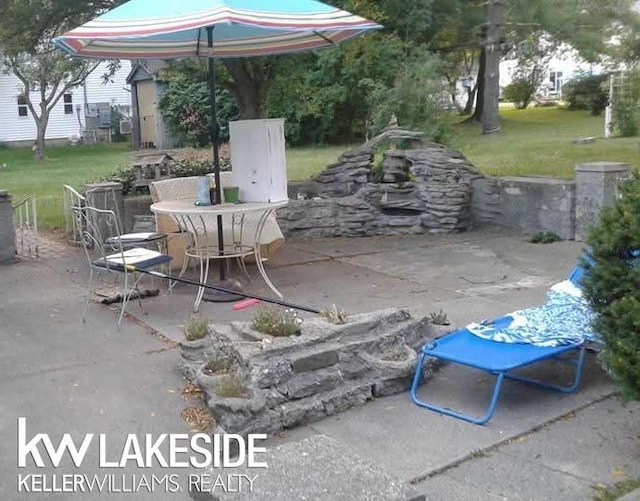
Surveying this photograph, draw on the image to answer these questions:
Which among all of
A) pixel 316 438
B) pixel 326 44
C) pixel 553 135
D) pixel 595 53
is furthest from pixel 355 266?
pixel 595 53

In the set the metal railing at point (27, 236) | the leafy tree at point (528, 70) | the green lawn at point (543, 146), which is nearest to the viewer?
the metal railing at point (27, 236)

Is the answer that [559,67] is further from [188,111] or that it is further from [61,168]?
[61,168]

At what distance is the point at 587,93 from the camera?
2795cm

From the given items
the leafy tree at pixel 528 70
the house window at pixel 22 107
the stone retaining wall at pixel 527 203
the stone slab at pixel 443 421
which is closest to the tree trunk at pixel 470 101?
the leafy tree at pixel 528 70

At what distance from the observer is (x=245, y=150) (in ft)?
22.0

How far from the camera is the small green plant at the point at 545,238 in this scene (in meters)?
8.29

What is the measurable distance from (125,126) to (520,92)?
16.4m

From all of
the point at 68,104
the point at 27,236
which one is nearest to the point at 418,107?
the point at 27,236

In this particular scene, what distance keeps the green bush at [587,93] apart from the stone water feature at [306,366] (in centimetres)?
2257

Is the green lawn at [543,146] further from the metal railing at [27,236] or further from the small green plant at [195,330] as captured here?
the small green plant at [195,330]

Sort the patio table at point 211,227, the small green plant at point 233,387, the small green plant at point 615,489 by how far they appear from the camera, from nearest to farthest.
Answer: the small green plant at point 615,489 → the small green plant at point 233,387 → the patio table at point 211,227

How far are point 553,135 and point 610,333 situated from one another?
18084 mm

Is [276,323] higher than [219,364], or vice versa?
[276,323]

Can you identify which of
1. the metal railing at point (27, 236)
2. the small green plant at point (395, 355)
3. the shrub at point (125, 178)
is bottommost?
the metal railing at point (27, 236)
